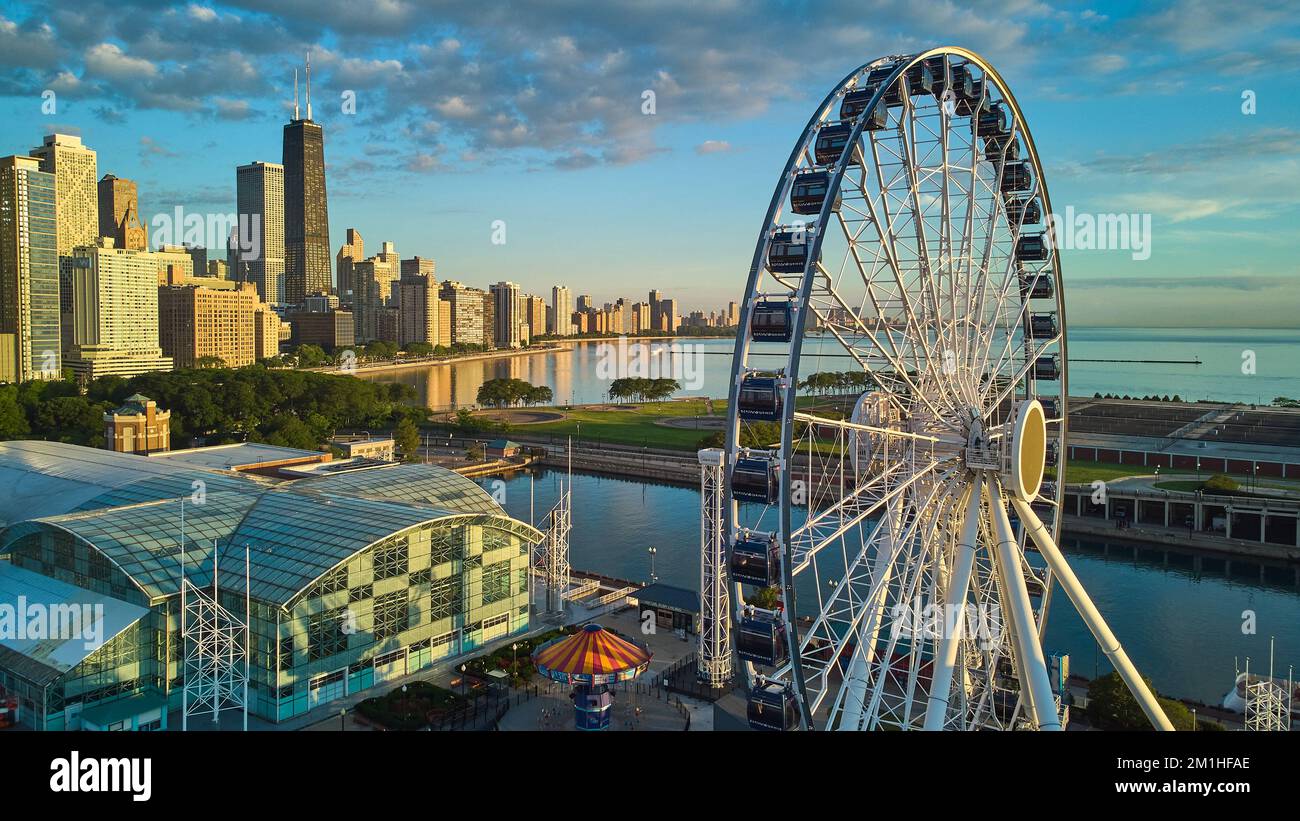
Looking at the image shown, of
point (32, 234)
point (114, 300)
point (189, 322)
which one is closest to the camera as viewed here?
point (32, 234)

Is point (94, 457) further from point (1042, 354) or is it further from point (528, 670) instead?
point (1042, 354)

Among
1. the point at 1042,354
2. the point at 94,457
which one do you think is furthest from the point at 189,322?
the point at 1042,354

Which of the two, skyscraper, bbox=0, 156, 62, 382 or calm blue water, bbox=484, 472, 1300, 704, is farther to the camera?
skyscraper, bbox=0, 156, 62, 382

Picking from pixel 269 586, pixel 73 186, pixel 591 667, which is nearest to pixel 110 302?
pixel 73 186

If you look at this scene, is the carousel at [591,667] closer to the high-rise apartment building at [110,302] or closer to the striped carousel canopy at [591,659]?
the striped carousel canopy at [591,659]

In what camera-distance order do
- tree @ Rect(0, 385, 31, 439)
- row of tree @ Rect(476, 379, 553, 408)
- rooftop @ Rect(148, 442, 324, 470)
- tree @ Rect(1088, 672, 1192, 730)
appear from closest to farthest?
1. tree @ Rect(1088, 672, 1192, 730)
2. rooftop @ Rect(148, 442, 324, 470)
3. tree @ Rect(0, 385, 31, 439)
4. row of tree @ Rect(476, 379, 553, 408)

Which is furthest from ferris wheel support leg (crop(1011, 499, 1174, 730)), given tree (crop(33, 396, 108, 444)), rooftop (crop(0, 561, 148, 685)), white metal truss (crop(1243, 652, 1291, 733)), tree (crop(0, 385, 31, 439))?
tree (crop(0, 385, 31, 439))

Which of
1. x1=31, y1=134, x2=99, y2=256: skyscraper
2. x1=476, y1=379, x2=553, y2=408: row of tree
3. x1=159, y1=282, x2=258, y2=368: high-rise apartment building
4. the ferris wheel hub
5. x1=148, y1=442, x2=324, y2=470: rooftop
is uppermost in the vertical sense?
x1=31, y1=134, x2=99, y2=256: skyscraper

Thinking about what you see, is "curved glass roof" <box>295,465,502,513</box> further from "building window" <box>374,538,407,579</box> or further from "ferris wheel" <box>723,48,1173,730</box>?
"ferris wheel" <box>723,48,1173,730</box>
